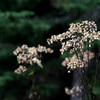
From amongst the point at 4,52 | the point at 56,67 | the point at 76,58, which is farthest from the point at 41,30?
the point at 76,58

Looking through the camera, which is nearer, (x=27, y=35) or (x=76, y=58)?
(x=76, y=58)

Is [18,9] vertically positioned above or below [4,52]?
above

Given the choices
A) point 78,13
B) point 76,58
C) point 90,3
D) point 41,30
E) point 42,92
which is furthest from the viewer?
point 78,13

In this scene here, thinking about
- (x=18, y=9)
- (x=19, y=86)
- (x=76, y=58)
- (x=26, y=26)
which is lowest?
A: (x=76, y=58)

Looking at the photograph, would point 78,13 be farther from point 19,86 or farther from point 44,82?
point 19,86

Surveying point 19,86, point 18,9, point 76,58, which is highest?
point 18,9

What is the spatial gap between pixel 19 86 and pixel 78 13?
351cm

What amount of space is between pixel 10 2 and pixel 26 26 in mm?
1628

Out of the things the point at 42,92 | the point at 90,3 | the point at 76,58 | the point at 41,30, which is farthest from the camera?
the point at 42,92

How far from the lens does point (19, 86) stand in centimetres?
735

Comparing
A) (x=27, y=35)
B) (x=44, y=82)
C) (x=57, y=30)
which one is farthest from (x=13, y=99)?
(x=57, y=30)

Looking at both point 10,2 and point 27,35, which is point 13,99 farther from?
point 10,2

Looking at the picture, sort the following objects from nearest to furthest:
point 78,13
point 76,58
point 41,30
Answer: point 76,58 < point 41,30 < point 78,13

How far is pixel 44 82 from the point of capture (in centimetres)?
738
